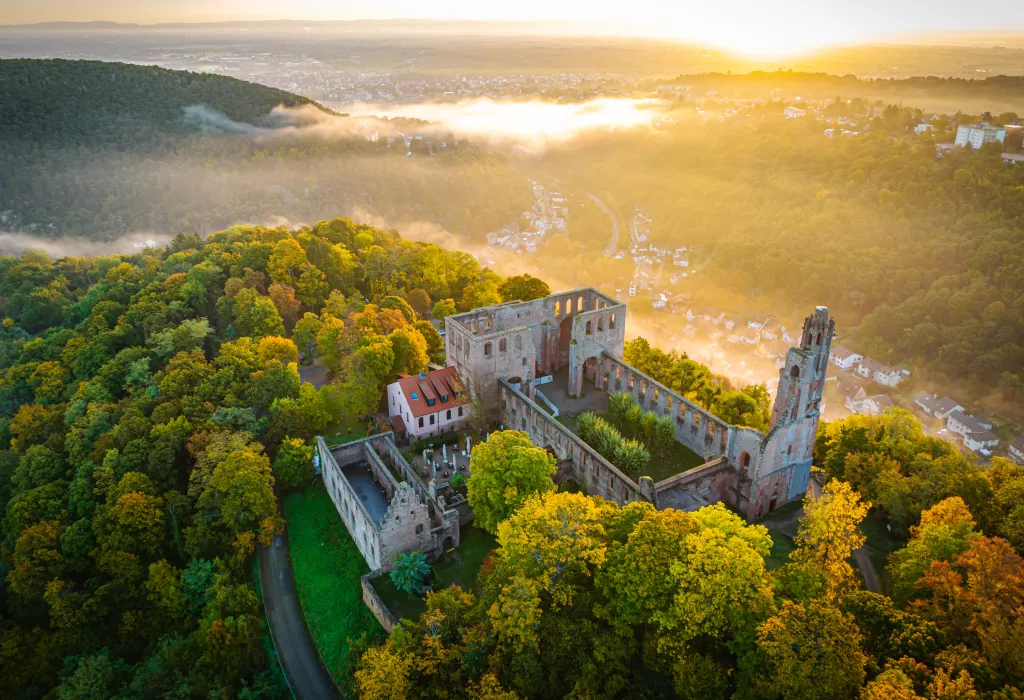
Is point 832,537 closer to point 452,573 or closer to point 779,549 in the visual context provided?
point 779,549

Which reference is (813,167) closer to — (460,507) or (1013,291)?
(1013,291)

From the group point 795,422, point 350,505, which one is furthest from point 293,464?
point 795,422

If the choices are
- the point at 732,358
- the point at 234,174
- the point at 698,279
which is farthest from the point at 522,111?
the point at 732,358

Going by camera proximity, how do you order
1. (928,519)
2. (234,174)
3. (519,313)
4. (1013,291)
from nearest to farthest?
(928,519), (519,313), (1013,291), (234,174)

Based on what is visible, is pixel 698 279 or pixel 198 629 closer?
pixel 198 629

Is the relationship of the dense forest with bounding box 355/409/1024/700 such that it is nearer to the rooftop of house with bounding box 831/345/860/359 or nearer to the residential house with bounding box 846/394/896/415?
the residential house with bounding box 846/394/896/415

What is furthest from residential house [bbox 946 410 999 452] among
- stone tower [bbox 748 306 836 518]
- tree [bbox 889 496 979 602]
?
tree [bbox 889 496 979 602]
